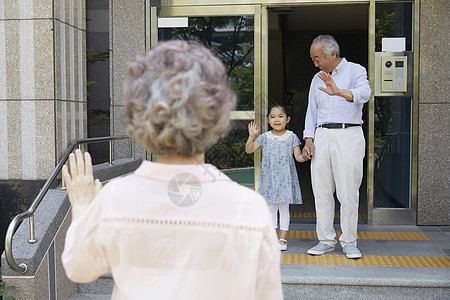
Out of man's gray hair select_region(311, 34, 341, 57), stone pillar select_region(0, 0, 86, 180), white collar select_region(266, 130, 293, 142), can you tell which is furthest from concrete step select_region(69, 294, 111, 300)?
man's gray hair select_region(311, 34, 341, 57)

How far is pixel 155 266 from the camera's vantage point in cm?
133

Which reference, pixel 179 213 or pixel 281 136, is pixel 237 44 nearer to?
pixel 281 136

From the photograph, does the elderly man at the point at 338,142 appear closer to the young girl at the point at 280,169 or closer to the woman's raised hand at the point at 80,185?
the young girl at the point at 280,169

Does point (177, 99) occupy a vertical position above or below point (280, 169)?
above

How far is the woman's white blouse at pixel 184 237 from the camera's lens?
1.31m

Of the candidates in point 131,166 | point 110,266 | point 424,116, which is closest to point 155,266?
point 110,266

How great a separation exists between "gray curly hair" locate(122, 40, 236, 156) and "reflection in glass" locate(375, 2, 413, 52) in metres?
5.00

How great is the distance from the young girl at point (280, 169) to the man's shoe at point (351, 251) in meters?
0.53

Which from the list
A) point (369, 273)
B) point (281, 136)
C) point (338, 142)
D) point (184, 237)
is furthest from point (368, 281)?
point (184, 237)

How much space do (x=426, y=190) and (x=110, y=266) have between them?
5167 mm

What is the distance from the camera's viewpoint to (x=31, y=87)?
4688 mm

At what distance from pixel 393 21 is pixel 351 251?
2.63 metres

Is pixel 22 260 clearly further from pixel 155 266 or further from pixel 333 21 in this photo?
pixel 333 21

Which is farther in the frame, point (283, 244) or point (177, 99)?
point (283, 244)
